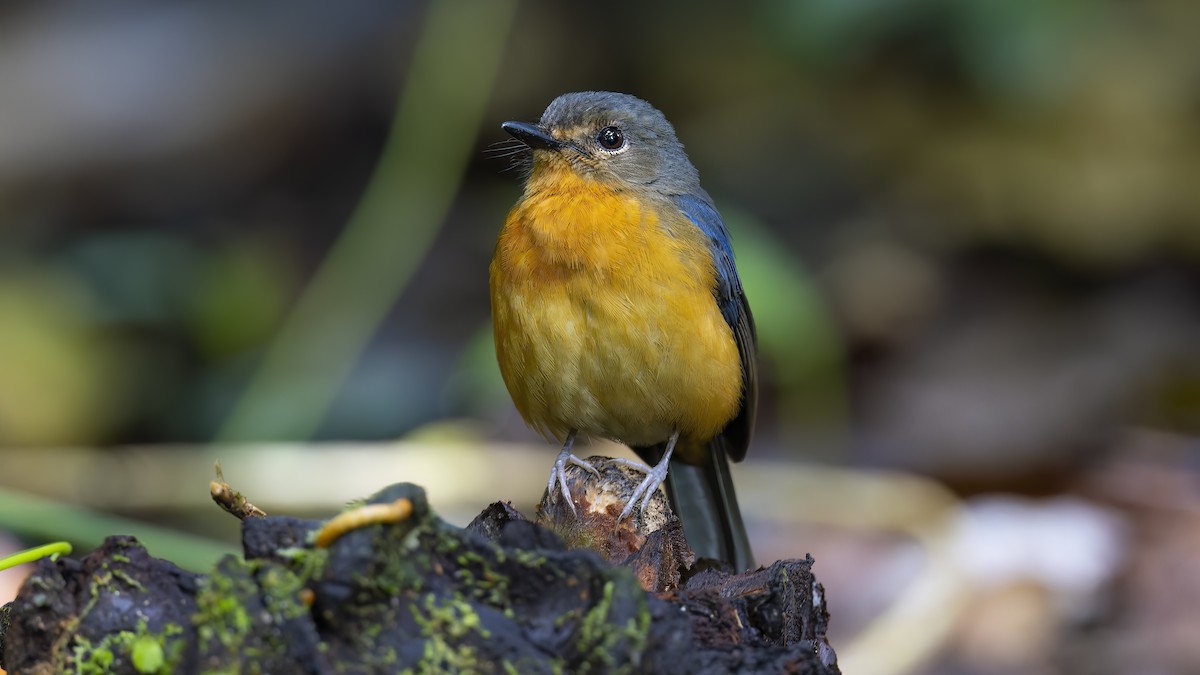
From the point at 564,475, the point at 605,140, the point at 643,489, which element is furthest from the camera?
the point at 605,140

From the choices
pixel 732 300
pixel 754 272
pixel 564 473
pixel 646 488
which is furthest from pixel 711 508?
pixel 754 272

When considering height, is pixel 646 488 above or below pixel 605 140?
below

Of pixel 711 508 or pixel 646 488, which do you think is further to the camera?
pixel 711 508

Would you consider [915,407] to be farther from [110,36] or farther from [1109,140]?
[110,36]

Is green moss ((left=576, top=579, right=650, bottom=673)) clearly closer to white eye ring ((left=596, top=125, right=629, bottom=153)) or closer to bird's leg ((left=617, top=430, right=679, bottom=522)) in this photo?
bird's leg ((left=617, top=430, right=679, bottom=522))

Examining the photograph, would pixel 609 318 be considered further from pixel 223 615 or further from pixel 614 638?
pixel 223 615

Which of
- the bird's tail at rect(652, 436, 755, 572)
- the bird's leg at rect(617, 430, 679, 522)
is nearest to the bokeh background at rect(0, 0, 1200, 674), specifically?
the bird's tail at rect(652, 436, 755, 572)

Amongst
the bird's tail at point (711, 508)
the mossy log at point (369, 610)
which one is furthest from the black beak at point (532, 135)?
the mossy log at point (369, 610)

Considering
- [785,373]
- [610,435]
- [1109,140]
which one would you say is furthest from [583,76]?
[610,435]
